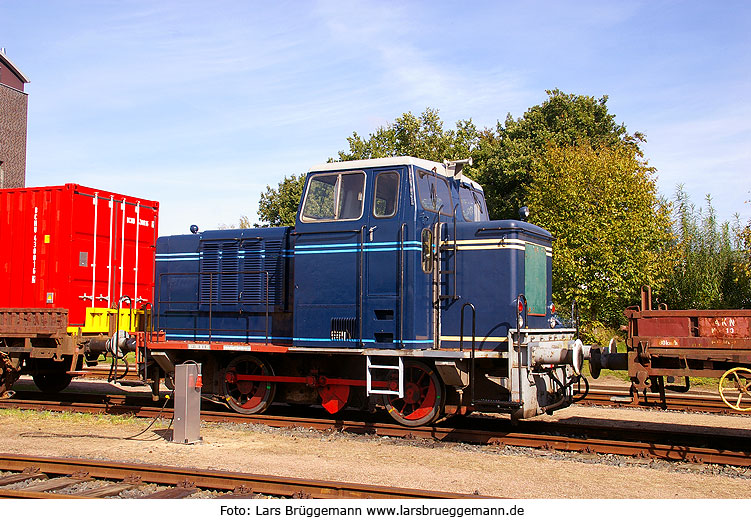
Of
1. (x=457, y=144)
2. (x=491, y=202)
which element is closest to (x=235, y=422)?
(x=457, y=144)

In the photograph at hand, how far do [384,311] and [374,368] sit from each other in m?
0.83

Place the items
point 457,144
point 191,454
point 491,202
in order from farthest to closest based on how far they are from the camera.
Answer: point 491,202 < point 457,144 < point 191,454

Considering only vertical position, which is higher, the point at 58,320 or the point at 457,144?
the point at 457,144

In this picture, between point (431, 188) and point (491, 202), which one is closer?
point (431, 188)

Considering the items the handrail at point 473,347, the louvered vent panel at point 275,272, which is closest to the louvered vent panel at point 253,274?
the louvered vent panel at point 275,272

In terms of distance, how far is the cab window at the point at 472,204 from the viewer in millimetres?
10789

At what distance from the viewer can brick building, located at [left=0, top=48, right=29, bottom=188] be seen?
101 feet

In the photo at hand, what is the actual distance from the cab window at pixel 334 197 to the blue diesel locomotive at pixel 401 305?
2cm

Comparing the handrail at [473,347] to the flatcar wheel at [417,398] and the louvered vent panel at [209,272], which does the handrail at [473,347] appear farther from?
the louvered vent panel at [209,272]

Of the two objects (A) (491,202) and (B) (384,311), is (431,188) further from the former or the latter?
(A) (491,202)

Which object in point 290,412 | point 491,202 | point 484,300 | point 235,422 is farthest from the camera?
point 491,202

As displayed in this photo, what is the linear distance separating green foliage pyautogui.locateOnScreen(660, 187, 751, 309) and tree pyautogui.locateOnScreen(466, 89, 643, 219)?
6.74 metres

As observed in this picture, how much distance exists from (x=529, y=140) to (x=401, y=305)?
30.4m

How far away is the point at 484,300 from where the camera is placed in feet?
31.1
